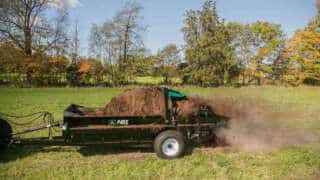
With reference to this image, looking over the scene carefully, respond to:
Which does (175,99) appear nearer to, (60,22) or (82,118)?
(82,118)

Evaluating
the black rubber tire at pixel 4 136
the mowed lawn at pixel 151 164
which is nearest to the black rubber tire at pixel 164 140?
the mowed lawn at pixel 151 164

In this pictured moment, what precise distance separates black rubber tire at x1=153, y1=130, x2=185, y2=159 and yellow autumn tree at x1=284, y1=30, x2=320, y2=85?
4086 cm

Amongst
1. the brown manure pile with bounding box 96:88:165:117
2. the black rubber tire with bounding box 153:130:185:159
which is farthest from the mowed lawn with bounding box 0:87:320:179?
the brown manure pile with bounding box 96:88:165:117

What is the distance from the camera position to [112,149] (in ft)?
29.8

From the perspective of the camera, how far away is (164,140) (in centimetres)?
821

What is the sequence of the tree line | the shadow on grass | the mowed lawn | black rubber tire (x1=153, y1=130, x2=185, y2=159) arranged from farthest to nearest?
the tree line → the shadow on grass → black rubber tire (x1=153, y1=130, x2=185, y2=159) → the mowed lawn

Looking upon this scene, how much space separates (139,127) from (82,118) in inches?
46.6

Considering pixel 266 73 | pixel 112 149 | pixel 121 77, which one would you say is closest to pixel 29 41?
pixel 121 77

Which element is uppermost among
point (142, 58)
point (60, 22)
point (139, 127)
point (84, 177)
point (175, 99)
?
point (60, 22)

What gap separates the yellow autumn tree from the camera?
46.0m

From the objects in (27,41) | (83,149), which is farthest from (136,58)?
(83,149)

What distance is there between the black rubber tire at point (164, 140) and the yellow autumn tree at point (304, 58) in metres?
40.9

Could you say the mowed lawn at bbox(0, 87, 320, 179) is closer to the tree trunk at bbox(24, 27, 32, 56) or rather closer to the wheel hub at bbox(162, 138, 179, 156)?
the wheel hub at bbox(162, 138, 179, 156)

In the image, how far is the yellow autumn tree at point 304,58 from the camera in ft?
151
